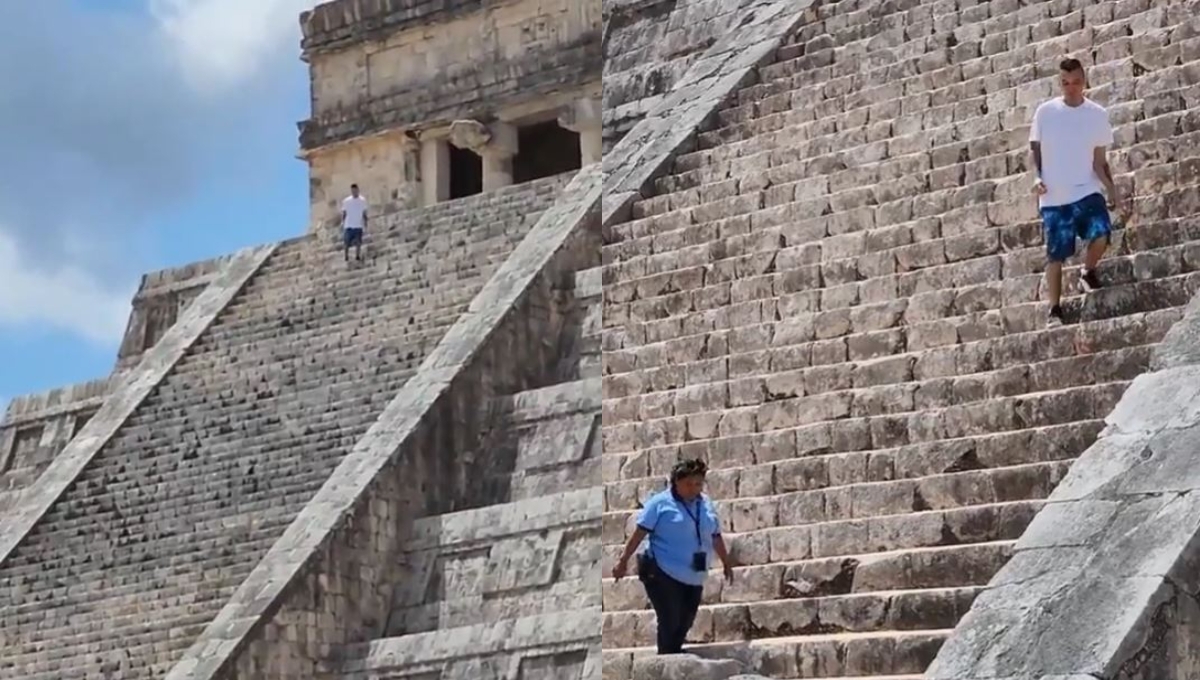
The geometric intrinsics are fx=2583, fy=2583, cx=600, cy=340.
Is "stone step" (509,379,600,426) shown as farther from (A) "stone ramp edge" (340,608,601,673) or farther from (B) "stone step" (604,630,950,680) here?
(B) "stone step" (604,630,950,680)

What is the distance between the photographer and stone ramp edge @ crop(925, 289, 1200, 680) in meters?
7.55

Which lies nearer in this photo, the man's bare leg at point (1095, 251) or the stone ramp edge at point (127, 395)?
the man's bare leg at point (1095, 251)

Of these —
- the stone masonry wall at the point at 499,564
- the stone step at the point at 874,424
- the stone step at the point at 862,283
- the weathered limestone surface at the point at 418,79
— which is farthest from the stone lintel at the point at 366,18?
the stone step at the point at 874,424

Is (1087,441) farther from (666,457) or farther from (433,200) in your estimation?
(433,200)

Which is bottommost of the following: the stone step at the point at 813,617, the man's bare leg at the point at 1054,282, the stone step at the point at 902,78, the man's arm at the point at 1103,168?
the stone step at the point at 813,617

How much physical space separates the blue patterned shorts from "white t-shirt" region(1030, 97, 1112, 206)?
0.03m

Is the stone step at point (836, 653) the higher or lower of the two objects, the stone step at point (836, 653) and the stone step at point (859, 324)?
the lower

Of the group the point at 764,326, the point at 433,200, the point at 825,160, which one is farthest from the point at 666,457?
the point at 433,200

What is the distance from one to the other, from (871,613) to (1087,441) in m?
0.99

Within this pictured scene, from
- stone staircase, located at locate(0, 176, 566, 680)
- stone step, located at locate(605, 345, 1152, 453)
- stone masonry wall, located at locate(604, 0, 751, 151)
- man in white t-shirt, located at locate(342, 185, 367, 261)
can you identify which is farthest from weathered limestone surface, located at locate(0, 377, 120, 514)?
stone step, located at locate(605, 345, 1152, 453)

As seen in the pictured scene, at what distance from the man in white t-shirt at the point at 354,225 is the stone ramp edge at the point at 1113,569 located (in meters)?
13.0

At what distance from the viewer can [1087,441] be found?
9.22m

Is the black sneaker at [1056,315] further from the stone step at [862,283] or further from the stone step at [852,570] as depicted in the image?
the stone step at [852,570]

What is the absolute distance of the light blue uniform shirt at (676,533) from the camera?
9.26 meters
